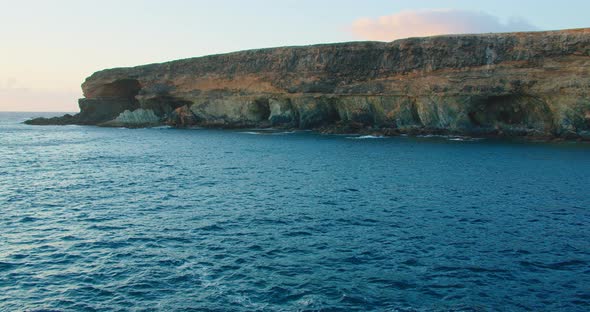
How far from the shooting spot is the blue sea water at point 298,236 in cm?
1543

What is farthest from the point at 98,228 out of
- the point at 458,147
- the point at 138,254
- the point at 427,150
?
the point at 458,147

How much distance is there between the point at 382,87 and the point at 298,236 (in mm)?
55826

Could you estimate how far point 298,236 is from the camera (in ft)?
71.7

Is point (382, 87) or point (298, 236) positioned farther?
point (382, 87)

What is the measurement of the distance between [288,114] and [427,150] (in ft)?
120

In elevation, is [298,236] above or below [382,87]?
below

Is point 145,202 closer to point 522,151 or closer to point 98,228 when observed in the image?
point 98,228

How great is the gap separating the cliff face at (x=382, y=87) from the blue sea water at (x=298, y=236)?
69.1 ft

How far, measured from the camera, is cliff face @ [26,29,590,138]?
202 feet

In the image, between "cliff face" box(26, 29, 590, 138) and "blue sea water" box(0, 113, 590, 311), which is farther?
"cliff face" box(26, 29, 590, 138)

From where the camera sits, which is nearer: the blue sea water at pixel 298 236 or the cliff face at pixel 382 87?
the blue sea water at pixel 298 236

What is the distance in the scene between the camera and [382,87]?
73.8 metres

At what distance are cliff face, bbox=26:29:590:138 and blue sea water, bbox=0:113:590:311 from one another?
2105 centimetres

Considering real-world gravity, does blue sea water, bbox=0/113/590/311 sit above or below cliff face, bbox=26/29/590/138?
below
